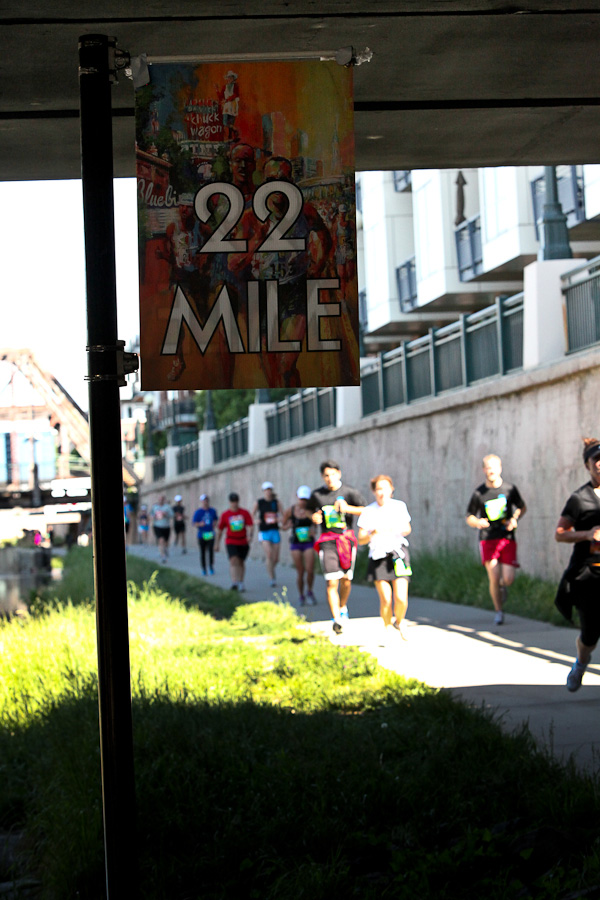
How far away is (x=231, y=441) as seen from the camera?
4081 centimetres

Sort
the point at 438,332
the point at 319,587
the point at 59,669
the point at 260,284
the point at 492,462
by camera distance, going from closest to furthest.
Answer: the point at 260,284 → the point at 59,669 → the point at 492,462 → the point at 319,587 → the point at 438,332

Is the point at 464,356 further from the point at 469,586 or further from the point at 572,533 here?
the point at 572,533

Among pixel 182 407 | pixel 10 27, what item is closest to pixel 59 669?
pixel 10 27

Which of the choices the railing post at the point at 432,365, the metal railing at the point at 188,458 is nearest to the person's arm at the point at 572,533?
the railing post at the point at 432,365

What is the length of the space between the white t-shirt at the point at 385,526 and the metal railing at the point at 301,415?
48.8 feet

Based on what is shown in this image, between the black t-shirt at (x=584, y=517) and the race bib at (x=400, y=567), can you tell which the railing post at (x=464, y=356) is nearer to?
the race bib at (x=400, y=567)

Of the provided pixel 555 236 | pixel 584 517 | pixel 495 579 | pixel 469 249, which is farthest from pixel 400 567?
pixel 469 249

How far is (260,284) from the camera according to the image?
368cm

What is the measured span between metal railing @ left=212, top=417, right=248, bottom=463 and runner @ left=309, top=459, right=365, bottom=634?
25064 mm

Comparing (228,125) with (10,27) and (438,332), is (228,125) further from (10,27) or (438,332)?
(438,332)

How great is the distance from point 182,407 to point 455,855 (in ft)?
300

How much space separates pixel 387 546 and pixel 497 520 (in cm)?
147

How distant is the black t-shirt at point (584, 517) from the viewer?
7309 mm

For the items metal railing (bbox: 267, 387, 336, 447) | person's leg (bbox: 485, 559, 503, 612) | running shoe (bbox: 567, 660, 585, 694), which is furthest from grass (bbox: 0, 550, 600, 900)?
metal railing (bbox: 267, 387, 336, 447)
